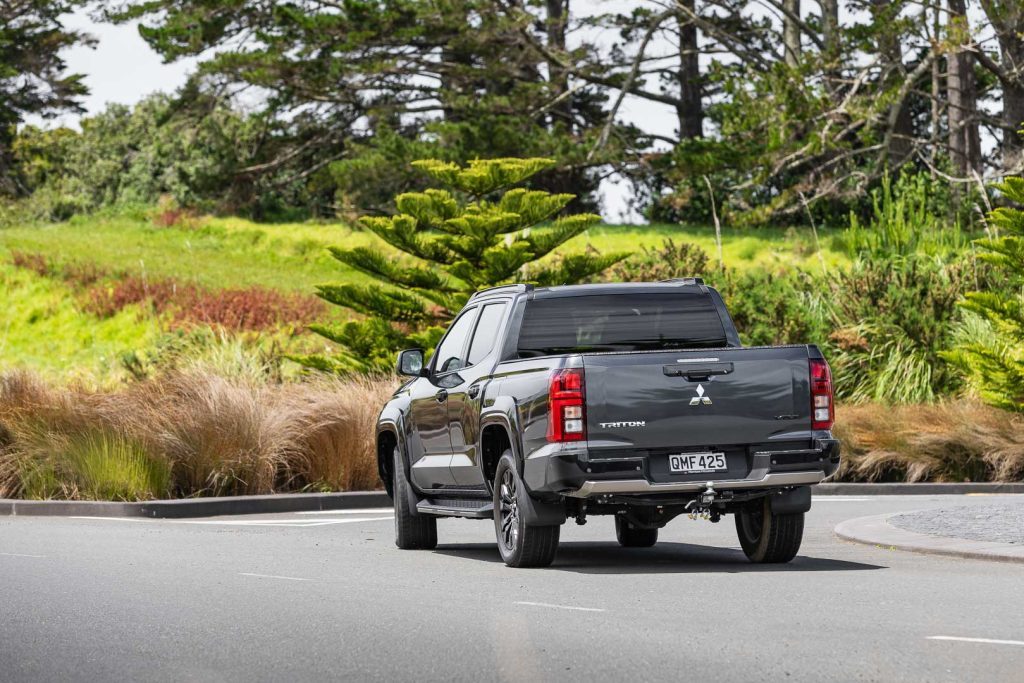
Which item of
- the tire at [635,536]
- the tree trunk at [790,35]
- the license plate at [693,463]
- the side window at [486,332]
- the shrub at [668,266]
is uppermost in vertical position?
the tree trunk at [790,35]

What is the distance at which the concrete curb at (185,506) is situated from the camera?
660 inches

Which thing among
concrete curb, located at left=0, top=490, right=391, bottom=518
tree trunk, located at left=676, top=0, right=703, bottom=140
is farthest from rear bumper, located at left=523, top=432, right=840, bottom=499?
tree trunk, located at left=676, top=0, right=703, bottom=140

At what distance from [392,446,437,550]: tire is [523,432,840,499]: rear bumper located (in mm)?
2627

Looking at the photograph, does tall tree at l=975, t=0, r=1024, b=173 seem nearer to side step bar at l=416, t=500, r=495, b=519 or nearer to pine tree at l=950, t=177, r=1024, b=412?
pine tree at l=950, t=177, r=1024, b=412

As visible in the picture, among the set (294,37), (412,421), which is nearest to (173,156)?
(294,37)

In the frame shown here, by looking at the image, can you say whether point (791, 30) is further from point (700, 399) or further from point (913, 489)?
point (700, 399)

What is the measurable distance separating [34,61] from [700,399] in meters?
54.9

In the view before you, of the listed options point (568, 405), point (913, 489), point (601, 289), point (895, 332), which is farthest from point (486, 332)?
point (895, 332)

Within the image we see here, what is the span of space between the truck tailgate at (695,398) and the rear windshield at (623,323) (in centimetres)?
139

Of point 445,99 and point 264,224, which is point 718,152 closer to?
point 445,99

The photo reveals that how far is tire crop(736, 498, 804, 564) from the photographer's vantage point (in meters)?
11.2

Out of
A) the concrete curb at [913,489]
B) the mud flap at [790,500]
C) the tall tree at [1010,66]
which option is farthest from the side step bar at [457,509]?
the tall tree at [1010,66]

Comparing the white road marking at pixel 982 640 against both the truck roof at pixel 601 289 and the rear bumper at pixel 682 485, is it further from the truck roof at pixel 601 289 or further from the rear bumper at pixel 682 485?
the truck roof at pixel 601 289

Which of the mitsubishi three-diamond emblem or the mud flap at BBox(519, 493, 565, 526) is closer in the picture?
the mitsubishi three-diamond emblem
